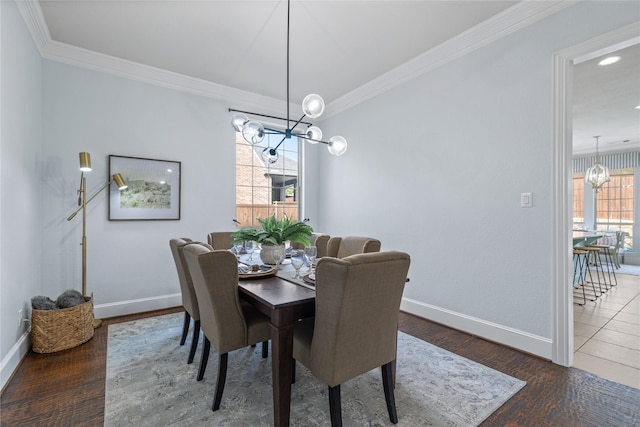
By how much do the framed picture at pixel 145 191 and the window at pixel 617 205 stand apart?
9084mm

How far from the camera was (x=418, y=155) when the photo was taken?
331 centimetres

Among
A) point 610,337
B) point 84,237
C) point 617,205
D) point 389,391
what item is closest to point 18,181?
point 84,237

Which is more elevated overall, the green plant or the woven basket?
the green plant

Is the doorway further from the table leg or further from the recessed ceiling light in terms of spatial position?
the table leg

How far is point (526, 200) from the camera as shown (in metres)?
2.44

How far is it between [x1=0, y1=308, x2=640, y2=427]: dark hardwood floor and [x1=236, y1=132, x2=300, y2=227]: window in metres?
2.31

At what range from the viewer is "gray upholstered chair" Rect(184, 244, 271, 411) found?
1.66 meters

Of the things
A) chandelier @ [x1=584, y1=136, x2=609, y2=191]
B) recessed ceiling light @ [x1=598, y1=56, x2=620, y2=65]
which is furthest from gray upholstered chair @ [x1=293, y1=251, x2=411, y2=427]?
chandelier @ [x1=584, y1=136, x2=609, y2=191]

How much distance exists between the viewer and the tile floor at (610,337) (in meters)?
2.19

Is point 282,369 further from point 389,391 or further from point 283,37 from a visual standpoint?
point 283,37

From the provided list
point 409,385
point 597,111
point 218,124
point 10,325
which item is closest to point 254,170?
point 218,124

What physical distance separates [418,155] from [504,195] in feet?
3.33

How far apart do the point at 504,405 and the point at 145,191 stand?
385cm

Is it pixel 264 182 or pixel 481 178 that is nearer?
pixel 481 178
